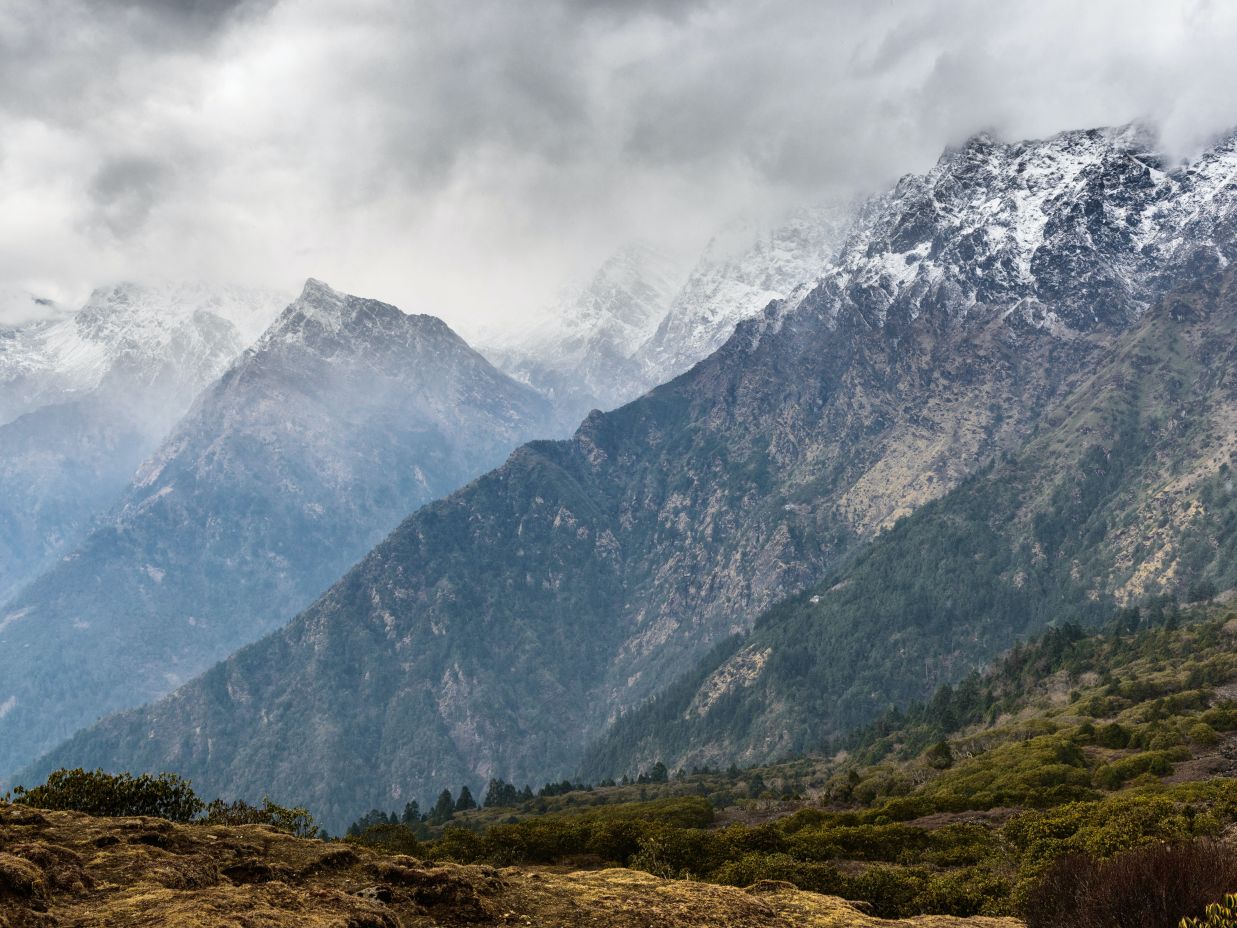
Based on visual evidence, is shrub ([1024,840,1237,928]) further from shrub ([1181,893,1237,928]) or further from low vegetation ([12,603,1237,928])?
shrub ([1181,893,1237,928])

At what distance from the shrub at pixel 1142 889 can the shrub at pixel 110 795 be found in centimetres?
5350

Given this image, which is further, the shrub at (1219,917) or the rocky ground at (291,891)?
the shrub at (1219,917)

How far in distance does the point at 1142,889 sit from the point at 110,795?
63741mm

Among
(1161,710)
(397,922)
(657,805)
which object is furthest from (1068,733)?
(397,922)

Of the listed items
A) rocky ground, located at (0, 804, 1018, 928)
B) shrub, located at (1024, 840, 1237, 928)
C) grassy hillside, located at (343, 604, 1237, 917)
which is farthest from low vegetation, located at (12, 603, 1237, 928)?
rocky ground, located at (0, 804, 1018, 928)

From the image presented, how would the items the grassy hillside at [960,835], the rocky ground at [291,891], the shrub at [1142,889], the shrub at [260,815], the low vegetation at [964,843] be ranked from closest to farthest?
the rocky ground at [291,891]
the shrub at [1142,889]
the low vegetation at [964,843]
the grassy hillside at [960,835]
the shrub at [260,815]

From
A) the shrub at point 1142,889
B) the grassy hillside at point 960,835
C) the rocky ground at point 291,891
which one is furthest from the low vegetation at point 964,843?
the rocky ground at point 291,891

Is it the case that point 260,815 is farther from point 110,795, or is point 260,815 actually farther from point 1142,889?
point 1142,889

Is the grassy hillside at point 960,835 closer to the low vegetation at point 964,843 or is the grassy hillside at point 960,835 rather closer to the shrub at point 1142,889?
the low vegetation at point 964,843

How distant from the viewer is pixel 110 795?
2397 inches

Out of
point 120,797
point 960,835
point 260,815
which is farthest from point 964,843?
point 120,797

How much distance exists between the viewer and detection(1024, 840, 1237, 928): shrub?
125ft

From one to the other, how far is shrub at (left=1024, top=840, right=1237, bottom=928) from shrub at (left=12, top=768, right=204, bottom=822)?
53.5 m

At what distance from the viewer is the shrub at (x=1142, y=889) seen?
38.2 meters
